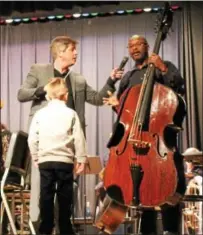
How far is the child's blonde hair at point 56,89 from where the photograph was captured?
119 inches

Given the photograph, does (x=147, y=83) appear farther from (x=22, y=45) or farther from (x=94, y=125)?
(x=22, y=45)

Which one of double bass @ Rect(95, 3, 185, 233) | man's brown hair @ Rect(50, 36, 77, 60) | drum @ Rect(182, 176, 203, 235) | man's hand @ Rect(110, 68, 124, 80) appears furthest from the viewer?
drum @ Rect(182, 176, 203, 235)

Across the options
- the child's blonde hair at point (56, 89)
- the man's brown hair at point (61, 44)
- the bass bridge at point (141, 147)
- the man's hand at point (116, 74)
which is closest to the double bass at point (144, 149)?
the bass bridge at point (141, 147)

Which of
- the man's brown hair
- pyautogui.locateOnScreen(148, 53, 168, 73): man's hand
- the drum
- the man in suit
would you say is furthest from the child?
the drum

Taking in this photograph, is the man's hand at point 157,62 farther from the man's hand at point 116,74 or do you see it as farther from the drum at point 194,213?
the drum at point 194,213

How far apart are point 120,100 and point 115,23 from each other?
3621mm

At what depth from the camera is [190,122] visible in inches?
230

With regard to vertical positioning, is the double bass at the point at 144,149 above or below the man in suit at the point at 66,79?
below

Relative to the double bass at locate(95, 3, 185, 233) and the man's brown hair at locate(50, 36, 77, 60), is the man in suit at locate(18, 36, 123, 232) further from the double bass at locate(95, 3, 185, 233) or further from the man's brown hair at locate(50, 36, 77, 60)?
the double bass at locate(95, 3, 185, 233)

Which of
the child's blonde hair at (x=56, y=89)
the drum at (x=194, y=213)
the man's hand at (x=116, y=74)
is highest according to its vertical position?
the man's hand at (x=116, y=74)

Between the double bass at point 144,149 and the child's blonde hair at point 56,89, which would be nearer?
the double bass at point 144,149

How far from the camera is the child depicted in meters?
2.91

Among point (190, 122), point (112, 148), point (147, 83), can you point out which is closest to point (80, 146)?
point (112, 148)

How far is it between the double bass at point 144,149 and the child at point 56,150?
0.77 ft
